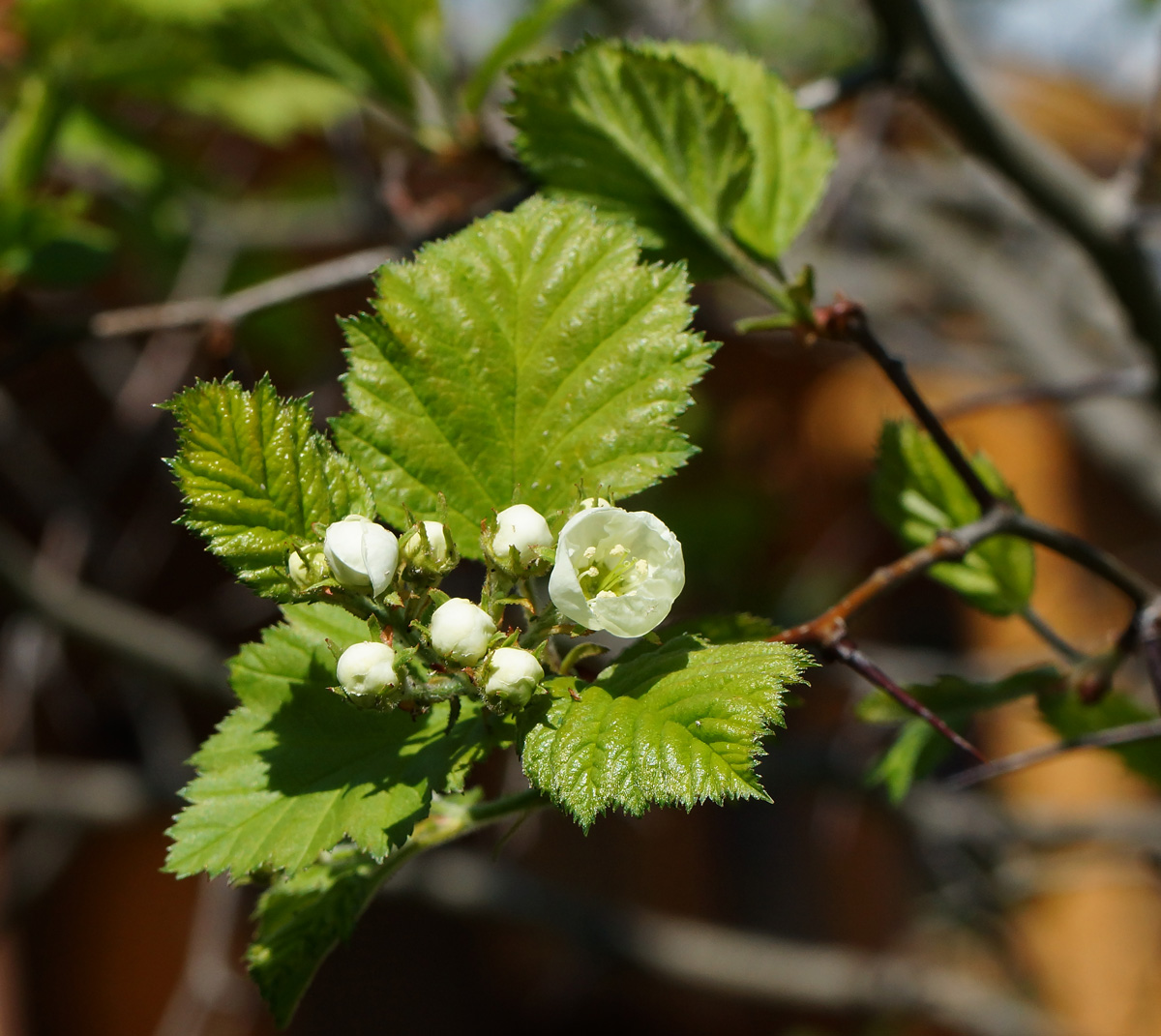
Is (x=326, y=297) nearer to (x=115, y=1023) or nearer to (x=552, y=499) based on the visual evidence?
(x=115, y=1023)

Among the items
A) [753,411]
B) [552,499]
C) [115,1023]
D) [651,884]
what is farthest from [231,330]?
[651,884]

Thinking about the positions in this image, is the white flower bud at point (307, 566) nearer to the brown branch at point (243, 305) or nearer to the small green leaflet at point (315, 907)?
the small green leaflet at point (315, 907)

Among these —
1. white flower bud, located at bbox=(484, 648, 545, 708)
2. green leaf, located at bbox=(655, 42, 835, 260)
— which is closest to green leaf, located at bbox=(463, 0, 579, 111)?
green leaf, located at bbox=(655, 42, 835, 260)

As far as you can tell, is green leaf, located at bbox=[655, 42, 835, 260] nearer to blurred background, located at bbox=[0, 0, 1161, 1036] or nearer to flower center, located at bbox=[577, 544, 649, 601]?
blurred background, located at bbox=[0, 0, 1161, 1036]

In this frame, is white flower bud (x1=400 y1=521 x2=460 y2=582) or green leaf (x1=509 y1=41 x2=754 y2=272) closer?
white flower bud (x1=400 y1=521 x2=460 y2=582)

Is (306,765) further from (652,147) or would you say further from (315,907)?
(652,147)

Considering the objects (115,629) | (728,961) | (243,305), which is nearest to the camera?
(243,305)

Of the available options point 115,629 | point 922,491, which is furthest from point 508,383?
point 115,629
